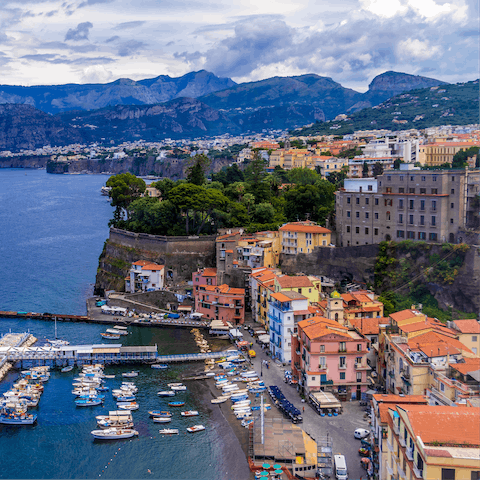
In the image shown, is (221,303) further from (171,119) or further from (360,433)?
(171,119)

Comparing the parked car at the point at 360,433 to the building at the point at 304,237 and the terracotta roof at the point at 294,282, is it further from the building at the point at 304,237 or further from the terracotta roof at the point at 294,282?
the building at the point at 304,237

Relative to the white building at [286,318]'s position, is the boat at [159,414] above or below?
below

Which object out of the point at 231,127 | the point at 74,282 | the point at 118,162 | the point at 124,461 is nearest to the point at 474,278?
the point at 124,461

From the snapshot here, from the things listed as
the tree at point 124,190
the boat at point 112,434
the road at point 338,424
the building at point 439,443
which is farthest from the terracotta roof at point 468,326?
the tree at point 124,190

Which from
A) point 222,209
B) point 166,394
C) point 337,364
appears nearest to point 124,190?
point 222,209

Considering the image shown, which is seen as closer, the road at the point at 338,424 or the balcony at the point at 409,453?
the balcony at the point at 409,453

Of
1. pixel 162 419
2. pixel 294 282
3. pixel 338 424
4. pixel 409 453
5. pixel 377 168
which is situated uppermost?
pixel 377 168
